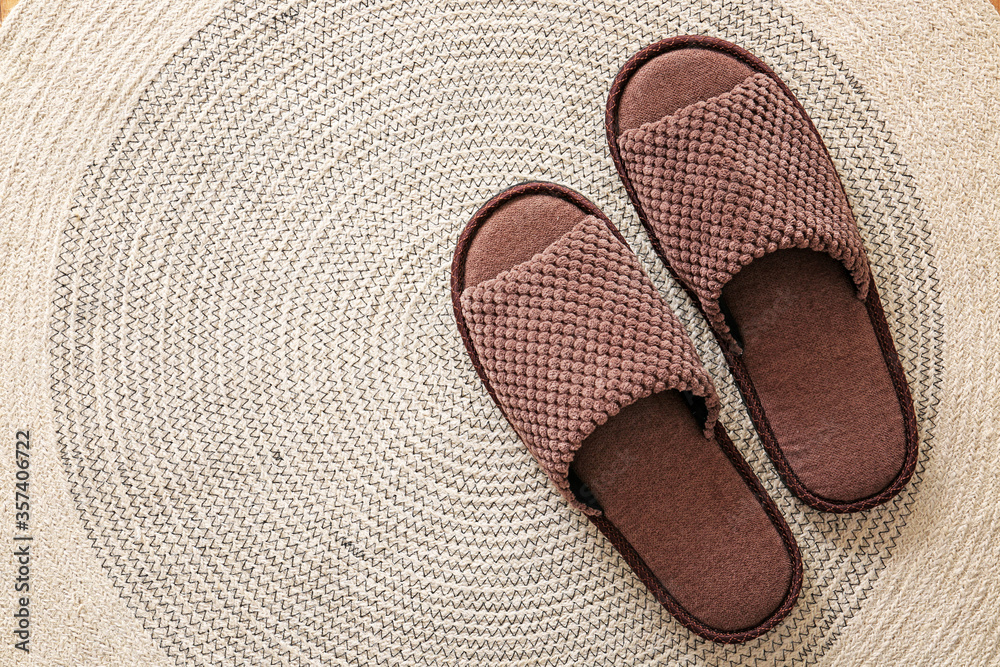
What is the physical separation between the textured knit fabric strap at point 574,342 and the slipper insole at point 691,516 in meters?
0.04

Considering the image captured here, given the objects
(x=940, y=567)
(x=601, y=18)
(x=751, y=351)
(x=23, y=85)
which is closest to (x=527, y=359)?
(x=751, y=351)

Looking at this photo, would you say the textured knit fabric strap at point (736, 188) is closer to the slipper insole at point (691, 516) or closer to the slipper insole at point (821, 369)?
the slipper insole at point (821, 369)

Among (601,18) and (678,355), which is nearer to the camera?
(678,355)

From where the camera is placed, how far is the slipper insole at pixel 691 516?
0.67 meters

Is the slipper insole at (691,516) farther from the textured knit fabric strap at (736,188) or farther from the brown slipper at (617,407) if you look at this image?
the textured knit fabric strap at (736,188)

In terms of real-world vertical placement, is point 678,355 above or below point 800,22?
below

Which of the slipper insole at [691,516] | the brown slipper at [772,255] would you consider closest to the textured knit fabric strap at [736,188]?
the brown slipper at [772,255]

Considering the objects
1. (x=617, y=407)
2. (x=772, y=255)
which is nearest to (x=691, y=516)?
(x=617, y=407)

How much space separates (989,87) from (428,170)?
643 millimetres

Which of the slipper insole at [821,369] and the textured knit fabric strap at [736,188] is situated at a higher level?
the textured knit fabric strap at [736,188]

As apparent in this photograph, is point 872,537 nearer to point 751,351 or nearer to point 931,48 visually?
point 751,351

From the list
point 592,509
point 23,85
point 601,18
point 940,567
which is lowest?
point 940,567

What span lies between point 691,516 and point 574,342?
0.75 ft

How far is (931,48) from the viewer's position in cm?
73
